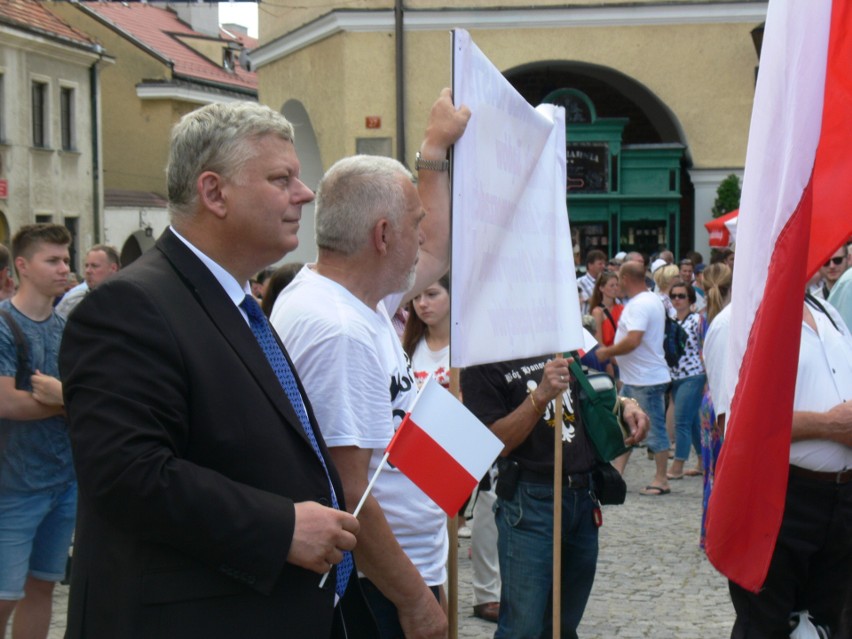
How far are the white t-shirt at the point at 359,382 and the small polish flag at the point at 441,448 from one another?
7cm

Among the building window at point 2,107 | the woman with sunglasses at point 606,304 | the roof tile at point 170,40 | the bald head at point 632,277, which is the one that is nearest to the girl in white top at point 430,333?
the bald head at point 632,277

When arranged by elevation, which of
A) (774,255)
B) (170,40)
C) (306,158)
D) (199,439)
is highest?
(170,40)

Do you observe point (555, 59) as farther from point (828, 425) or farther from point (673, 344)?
point (828, 425)

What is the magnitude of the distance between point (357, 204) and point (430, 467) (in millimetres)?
736

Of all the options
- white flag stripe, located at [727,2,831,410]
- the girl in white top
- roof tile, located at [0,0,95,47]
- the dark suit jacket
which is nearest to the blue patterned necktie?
the dark suit jacket

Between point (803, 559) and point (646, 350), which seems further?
point (646, 350)

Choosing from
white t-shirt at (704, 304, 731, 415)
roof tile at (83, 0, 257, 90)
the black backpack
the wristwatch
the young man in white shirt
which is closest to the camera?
the wristwatch

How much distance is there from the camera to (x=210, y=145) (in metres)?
2.79

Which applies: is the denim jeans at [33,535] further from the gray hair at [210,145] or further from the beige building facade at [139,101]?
the beige building facade at [139,101]

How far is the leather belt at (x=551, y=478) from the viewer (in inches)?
190

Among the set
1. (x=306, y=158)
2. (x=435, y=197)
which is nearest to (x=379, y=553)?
(x=435, y=197)

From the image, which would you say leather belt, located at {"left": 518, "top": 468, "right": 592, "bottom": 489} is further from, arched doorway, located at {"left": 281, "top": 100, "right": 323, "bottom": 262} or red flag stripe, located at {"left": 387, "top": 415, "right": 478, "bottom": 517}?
arched doorway, located at {"left": 281, "top": 100, "right": 323, "bottom": 262}

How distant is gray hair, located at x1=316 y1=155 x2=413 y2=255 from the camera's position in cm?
341

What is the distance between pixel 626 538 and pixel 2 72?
2396cm
